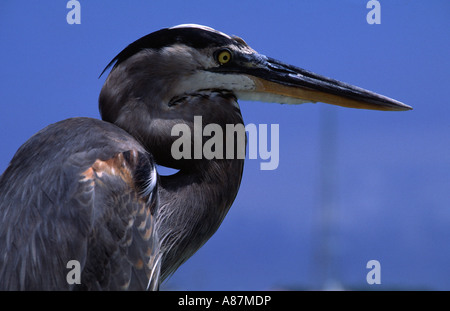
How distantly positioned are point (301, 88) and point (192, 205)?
34.5 inches

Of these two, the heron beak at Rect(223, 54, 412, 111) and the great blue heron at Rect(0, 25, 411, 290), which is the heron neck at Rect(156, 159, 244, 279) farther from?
the heron beak at Rect(223, 54, 412, 111)

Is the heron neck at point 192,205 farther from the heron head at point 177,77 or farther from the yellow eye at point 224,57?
the yellow eye at point 224,57

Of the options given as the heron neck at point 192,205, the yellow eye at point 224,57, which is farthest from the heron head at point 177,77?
the heron neck at point 192,205

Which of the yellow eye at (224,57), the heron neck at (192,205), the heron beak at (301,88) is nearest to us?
the heron neck at (192,205)

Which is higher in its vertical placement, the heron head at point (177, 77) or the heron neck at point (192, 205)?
the heron head at point (177, 77)

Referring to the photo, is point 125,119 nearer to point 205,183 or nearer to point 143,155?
point 143,155

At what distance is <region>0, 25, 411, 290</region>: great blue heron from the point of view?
2.26 metres

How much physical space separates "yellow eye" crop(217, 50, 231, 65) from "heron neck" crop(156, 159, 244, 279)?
51 cm

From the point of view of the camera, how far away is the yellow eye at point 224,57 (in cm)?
284

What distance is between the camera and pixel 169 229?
8.68 feet

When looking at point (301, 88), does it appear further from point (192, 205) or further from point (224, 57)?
point (192, 205)

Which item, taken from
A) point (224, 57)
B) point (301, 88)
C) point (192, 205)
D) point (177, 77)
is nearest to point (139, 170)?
point (192, 205)

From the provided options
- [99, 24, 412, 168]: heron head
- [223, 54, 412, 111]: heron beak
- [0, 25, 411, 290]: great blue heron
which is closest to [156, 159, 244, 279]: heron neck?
[0, 25, 411, 290]: great blue heron

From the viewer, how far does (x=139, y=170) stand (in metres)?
2.48
